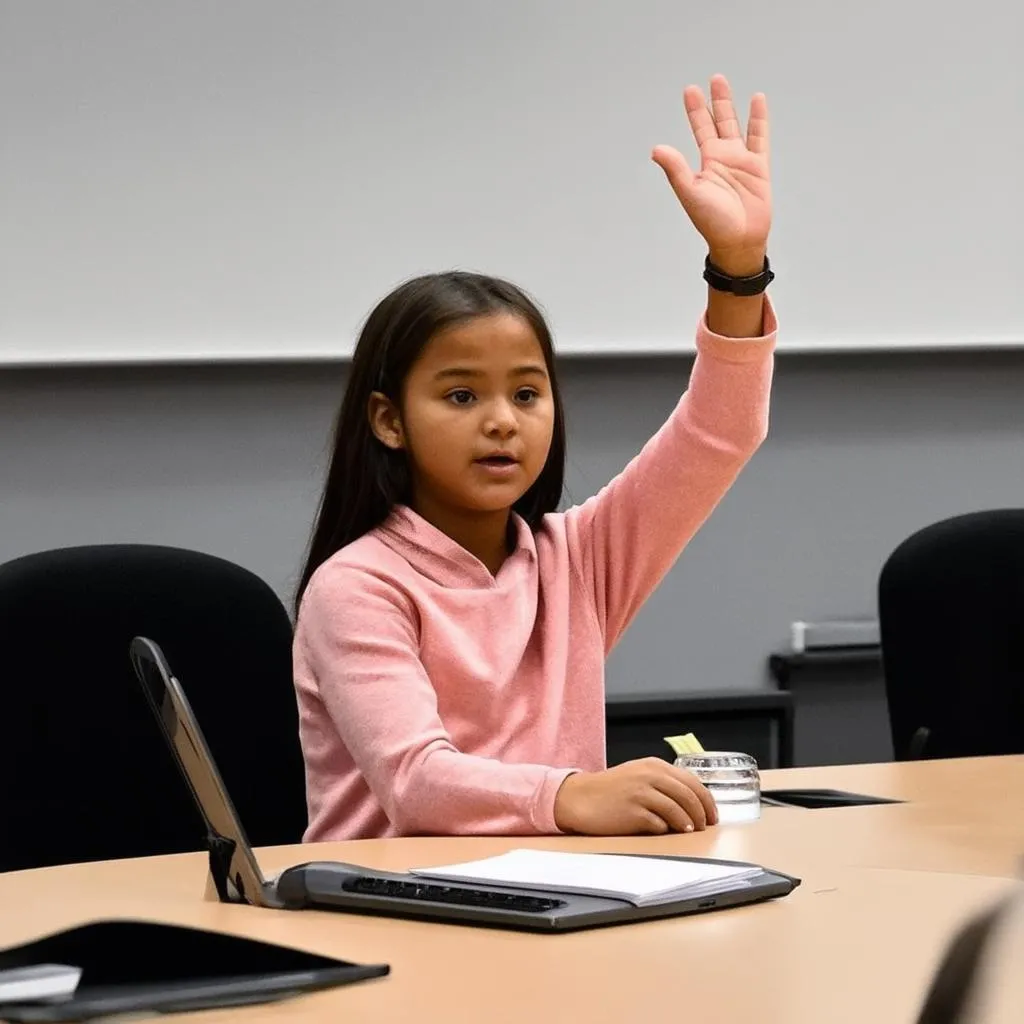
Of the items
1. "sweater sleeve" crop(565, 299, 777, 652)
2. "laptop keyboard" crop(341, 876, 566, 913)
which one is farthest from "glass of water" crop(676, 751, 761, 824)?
"laptop keyboard" crop(341, 876, 566, 913)

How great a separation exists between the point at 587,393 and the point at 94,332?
899 mm

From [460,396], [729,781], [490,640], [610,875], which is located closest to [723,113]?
[460,396]

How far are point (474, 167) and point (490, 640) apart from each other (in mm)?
1441

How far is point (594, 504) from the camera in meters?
1.72

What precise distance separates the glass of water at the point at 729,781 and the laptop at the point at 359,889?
37 centimetres

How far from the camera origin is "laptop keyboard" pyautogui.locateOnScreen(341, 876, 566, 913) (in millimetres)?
855

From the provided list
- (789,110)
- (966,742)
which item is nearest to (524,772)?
(966,742)

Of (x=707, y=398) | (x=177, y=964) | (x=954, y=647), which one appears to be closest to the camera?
(x=177, y=964)

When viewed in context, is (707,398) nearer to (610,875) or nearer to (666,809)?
(666,809)

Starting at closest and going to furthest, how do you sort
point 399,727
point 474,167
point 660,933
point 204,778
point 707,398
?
point 660,933 < point 204,778 < point 399,727 < point 707,398 < point 474,167

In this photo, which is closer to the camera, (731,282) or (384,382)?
(731,282)

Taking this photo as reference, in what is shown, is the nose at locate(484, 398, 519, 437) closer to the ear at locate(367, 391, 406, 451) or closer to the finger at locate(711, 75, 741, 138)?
the ear at locate(367, 391, 406, 451)

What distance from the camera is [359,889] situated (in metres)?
0.92

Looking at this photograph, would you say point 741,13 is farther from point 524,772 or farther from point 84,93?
point 524,772
